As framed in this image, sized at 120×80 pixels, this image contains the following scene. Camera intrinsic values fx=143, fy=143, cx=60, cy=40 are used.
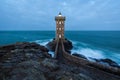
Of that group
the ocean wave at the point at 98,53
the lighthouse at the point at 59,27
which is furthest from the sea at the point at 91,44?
the lighthouse at the point at 59,27

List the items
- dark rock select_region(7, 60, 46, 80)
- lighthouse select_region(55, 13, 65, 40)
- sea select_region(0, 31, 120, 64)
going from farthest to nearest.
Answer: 1. lighthouse select_region(55, 13, 65, 40)
2. sea select_region(0, 31, 120, 64)
3. dark rock select_region(7, 60, 46, 80)

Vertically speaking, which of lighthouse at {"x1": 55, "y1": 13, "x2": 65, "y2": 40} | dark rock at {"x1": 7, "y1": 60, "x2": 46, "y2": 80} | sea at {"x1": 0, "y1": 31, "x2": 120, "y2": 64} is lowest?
sea at {"x1": 0, "y1": 31, "x2": 120, "y2": 64}

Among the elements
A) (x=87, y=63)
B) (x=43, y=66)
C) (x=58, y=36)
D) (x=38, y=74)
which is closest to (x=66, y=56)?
(x=87, y=63)

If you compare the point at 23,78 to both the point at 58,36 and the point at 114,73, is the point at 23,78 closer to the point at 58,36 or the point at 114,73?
the point at 114,73

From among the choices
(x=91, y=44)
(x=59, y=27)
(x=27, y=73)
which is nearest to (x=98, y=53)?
(x=59, y=27)

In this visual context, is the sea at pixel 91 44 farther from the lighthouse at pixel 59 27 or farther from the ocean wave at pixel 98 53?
the lighthouse at pixel 59 27

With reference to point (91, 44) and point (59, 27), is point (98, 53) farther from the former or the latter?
point (91, 44)

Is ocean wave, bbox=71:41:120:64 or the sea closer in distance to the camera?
ocean wave, bbox=71:41:120:64

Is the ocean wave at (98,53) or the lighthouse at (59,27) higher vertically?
the lighthouse at (59,27)

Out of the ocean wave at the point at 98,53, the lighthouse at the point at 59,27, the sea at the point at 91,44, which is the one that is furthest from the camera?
the lighthouse at the point at 59,27

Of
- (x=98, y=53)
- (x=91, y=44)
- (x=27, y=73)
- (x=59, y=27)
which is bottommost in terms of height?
(x=91, y=44)

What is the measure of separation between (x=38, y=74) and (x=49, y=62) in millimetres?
2480

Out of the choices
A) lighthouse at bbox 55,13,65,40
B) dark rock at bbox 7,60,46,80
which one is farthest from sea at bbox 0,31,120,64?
dark rock at bbox 7,60,46,80

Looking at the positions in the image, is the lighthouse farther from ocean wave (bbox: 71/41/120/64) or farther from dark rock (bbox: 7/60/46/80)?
dark rock (bbox: 7/60/46/80)
